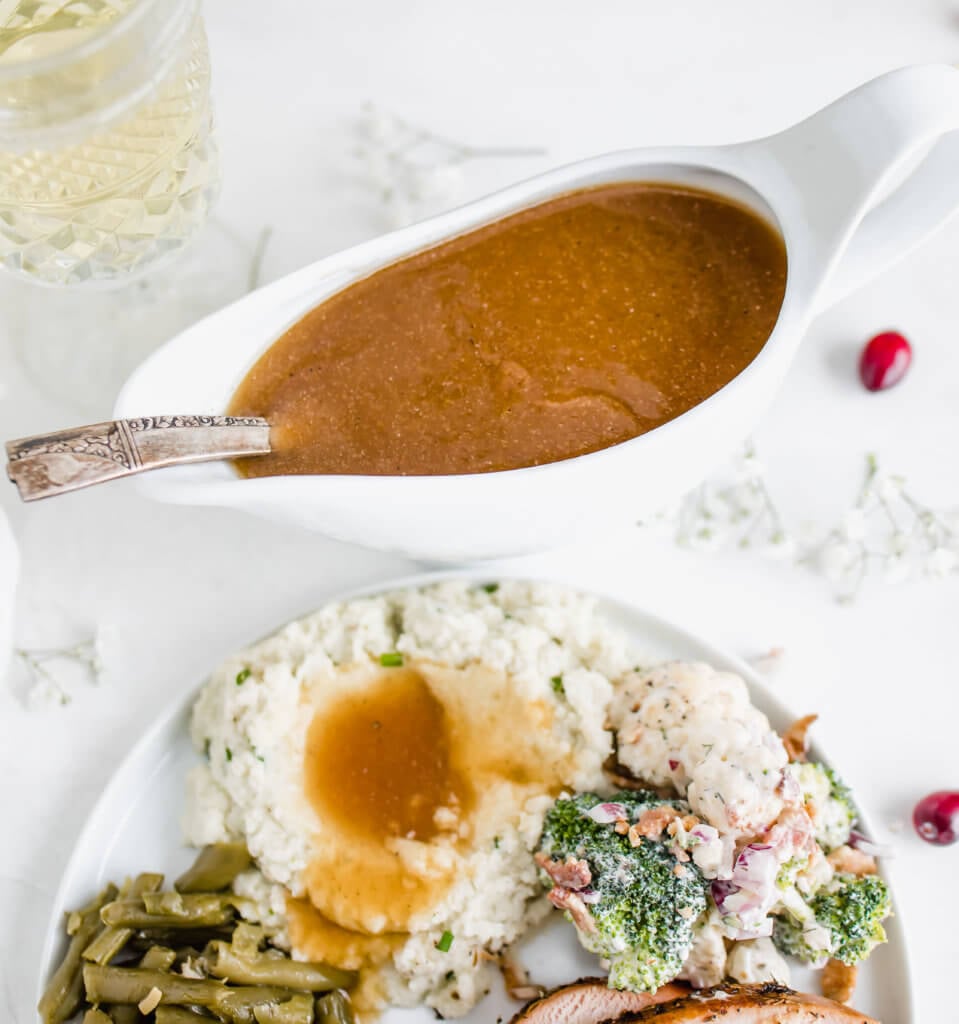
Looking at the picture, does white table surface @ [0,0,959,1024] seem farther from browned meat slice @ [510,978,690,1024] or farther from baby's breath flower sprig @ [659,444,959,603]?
browned meat slice @ [510,978,690,1024]

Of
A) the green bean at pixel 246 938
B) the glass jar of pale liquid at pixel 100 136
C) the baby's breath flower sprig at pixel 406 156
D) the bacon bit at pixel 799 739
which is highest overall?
the baby's breath flower sprig at pixel 406 156

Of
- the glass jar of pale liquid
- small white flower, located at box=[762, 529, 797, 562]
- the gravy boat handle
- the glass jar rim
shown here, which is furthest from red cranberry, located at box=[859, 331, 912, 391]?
the glass jar rim

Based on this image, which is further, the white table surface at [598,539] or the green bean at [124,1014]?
the white table surface at [598,539]

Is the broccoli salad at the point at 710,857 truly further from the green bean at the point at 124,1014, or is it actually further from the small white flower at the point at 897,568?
the green bean at the point at 124,1014

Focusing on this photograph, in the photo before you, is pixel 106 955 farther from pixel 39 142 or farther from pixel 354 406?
pixel 39 142

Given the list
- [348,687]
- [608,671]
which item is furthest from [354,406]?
[608,671]

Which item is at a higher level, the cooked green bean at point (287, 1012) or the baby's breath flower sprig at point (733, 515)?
the baby's breath flower sprig at point (733, 515)

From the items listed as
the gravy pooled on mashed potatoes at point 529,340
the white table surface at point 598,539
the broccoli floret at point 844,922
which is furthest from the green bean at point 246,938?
the broccoli floret at point 844,922

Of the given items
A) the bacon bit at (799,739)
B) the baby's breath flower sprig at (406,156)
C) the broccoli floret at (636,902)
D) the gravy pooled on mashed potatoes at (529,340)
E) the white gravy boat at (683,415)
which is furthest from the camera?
the baby's breath flower sprig at (406,156)
